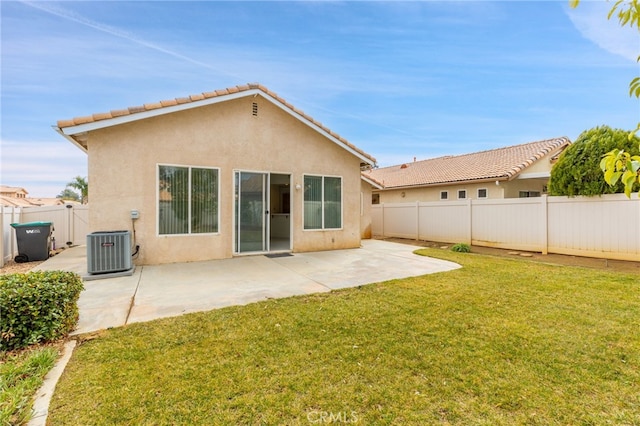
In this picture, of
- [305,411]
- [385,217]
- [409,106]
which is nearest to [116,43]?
[305,411]

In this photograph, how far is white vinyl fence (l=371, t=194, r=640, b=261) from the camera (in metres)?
8.77

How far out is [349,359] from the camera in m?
3.29

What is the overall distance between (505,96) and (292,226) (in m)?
13.9

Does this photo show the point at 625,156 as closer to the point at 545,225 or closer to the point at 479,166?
the point at 545,225

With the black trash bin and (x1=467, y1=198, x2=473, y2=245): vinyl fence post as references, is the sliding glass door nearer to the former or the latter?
the black trash bin

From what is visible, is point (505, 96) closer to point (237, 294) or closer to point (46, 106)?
point (237, 294)

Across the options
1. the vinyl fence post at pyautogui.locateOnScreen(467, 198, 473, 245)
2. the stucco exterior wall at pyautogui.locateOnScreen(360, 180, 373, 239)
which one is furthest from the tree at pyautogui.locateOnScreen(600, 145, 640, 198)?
the stucco exterior wall at pyautogui.locateOnScreen(360, 180, 373, 239)

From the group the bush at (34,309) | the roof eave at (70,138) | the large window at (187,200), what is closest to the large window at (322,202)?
the large window at (187,200)

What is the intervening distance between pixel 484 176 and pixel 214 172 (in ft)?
43.6

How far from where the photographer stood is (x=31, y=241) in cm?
927

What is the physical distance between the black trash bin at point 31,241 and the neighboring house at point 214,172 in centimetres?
321

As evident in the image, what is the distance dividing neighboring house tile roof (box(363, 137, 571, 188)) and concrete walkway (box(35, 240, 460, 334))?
8469 millimetres

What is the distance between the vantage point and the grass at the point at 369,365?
245 cm

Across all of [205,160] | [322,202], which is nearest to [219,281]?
[205,160]
